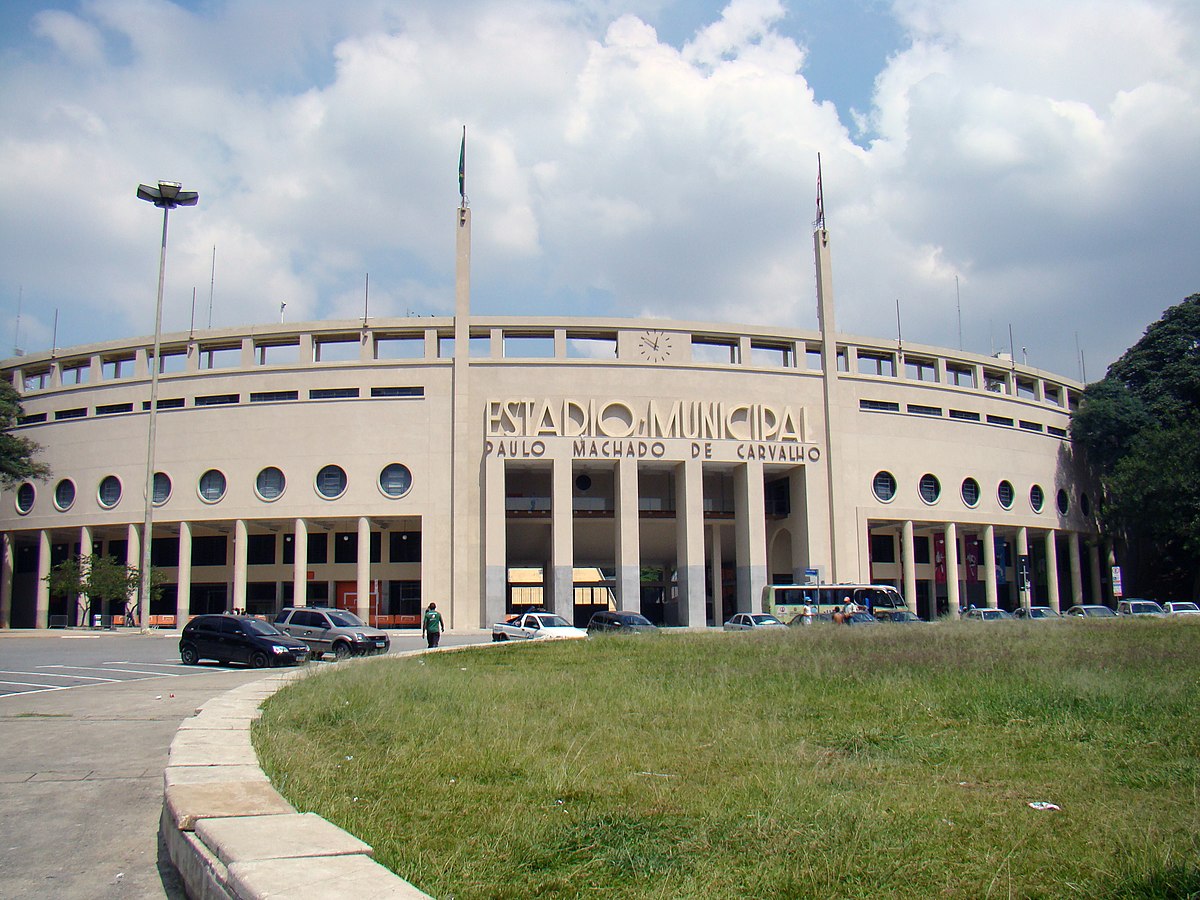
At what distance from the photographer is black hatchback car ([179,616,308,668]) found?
25.2 meters

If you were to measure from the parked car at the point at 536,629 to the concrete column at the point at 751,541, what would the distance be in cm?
1879

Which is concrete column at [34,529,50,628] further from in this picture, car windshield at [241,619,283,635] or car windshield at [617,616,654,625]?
car windshield at [617,616,654,625]

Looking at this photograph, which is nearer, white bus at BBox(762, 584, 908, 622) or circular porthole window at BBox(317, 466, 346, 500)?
white bus at BBox(762, 584, 908, 622)

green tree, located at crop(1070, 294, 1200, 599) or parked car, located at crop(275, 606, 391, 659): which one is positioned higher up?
green tree, located at crop(1070, 294, 1200, 599)

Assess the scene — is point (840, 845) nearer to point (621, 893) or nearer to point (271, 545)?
point (621, 893)

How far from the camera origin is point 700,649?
2220 cm

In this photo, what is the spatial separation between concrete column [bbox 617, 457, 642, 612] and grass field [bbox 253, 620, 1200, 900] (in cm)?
3603

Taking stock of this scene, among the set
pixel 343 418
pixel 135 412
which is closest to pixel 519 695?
pixel 343 418

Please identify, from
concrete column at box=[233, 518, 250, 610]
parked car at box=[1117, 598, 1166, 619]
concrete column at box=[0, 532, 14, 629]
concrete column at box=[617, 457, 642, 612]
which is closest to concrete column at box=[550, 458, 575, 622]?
concrete column at box=[617, 457, 642, 612]

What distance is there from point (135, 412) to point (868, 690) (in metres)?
52.8

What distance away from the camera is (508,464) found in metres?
54.4

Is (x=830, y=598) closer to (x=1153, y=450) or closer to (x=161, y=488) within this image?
(x=1153, y=450)

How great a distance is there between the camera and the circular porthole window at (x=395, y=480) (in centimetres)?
5307

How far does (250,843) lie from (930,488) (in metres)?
58.3
